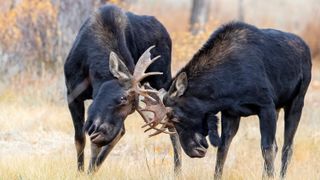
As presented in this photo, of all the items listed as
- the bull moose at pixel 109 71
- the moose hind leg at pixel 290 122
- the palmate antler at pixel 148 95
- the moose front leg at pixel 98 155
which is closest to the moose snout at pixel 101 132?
the bull moose at pixel 109 71

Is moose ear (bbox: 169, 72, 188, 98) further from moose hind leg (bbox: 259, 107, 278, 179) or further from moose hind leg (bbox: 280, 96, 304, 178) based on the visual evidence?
moose hind leg (bbox: 280, 96, 304, 178)

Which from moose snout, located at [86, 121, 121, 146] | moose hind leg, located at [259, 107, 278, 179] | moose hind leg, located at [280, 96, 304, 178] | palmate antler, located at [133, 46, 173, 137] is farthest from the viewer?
moose hind leg, located at [280, 96, 304, 178]

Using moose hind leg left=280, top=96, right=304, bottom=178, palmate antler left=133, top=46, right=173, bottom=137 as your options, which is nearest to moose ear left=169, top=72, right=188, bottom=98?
palmate antler left=133, top=46, right=173, bottom=137

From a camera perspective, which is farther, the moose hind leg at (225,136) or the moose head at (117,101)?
the moose hind leg at (225,136)

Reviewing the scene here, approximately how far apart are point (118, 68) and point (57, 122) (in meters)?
4.88

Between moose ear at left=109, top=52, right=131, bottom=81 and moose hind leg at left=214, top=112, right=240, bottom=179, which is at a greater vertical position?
moose ear at left=109, top=52, right=131, bottom=81

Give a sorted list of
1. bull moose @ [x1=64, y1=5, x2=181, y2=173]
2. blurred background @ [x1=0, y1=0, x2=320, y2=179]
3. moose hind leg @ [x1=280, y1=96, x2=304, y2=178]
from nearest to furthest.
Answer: bull moose @ [x1=64, y1=5, x2=181, y2=173] → blurred background @ [x1=0, y1=0, x2=320, y2=179] → moose hind leg @ [x1=280, y1=96, x2=304, y2=178]

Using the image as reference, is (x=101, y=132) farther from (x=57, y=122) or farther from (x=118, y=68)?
(x=57, y=122)

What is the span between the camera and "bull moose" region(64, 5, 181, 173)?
880 centimetres

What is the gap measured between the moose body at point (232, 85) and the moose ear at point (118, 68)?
53 centimetres

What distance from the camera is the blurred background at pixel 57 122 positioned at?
9922 millimetres

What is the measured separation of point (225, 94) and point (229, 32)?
82 centimetres

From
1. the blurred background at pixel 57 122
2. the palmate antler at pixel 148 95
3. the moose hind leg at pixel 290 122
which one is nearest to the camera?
the palmate antler at pixel 148 95

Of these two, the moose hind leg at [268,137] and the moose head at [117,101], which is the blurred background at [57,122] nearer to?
the moose hind leg at [268,137]
